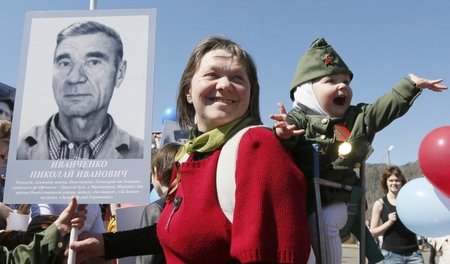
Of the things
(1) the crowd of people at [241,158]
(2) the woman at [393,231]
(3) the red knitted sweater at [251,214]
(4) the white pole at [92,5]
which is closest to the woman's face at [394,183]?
(2) the woman at [393,231]

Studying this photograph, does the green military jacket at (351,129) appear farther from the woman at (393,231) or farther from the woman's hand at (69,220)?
the woman at (393,231)

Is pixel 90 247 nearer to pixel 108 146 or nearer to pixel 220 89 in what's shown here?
pixel 108 146

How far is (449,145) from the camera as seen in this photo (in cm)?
377

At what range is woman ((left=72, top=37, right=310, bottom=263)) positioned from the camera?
3.91 feet

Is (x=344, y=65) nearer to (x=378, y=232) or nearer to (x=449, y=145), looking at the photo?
(x=449, y=145)

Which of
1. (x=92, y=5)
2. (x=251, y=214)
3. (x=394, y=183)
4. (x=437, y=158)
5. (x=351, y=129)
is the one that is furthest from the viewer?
(x=394, y=183)

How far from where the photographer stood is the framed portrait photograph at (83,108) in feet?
6.85

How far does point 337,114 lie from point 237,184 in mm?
1118

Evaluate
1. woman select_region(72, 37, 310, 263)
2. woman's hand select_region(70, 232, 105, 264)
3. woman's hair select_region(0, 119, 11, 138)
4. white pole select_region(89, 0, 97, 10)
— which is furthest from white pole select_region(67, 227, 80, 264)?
white pole select_region(89, 0, 97, 10)

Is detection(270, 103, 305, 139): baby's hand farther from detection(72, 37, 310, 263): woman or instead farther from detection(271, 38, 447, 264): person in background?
detection(271, 38, 447, 264): person in background

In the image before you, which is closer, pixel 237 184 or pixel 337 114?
pixel 237 184

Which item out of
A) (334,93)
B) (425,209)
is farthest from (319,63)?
(425,209)

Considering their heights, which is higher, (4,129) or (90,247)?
(4,129)

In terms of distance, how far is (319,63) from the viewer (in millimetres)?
2213
